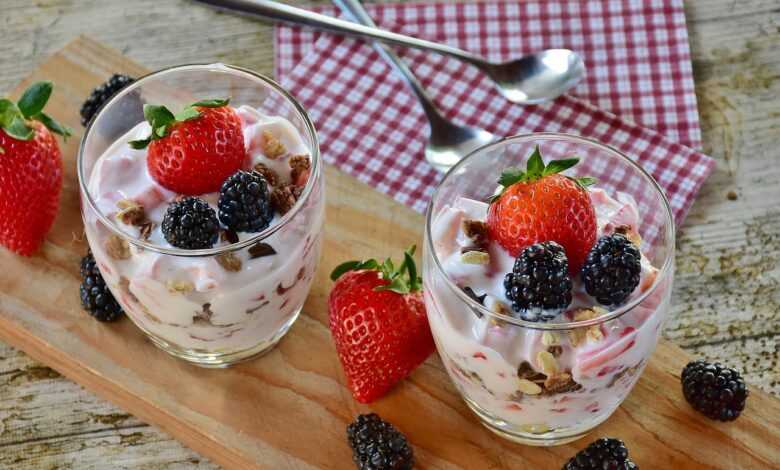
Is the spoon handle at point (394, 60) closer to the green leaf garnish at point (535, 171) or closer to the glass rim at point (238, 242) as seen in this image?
the glass rim at point (238, 242)

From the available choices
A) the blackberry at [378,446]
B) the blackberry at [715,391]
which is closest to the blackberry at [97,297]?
the blackberry at [378,446]

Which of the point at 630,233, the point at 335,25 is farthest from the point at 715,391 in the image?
the point at 335,25

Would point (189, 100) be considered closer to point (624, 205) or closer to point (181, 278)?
point (181, 278)

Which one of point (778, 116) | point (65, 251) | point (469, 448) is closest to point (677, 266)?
point (778, 116)

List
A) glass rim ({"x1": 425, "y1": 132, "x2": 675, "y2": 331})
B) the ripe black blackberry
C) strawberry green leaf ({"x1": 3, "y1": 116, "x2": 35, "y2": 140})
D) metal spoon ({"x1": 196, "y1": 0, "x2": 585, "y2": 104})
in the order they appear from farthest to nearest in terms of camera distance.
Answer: metal spoon ({"x1": 196, "y1": 0, "x2": 585, "y2": 104})
the ripe black blackberry
strawberry green leaf ({"x1": 3, "y1": 116, "x2": 35, "y2": 140})
glass rim ({"x1": 425, "y1": 132, "x2": 675, "y2": 331})

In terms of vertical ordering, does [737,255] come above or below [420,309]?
below

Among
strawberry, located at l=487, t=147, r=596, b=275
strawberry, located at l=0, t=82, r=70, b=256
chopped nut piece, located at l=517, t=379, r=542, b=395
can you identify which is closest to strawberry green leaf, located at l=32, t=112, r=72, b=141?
strawberry, located at l=0, t=82, r=70, b=256

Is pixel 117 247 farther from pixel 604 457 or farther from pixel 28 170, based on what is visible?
pixel 604 457

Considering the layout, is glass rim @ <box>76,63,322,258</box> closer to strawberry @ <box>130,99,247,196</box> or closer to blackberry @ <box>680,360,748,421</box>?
strawberry @ <box>130,99,247,196</box>
